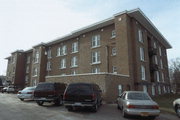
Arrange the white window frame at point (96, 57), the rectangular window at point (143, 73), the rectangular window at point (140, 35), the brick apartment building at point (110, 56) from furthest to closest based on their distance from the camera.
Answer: the white window frame at point (96, 57)
the rectangular window at point (140, 35)
the rectangular window at point (143, 73)
the brick apartment building at point (110, 56)

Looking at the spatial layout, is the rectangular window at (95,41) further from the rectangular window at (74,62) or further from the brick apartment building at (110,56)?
the rectangular window at (74,62)

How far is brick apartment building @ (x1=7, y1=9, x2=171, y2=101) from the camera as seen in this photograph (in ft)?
71.5

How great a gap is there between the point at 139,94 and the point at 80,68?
19660 millimetres

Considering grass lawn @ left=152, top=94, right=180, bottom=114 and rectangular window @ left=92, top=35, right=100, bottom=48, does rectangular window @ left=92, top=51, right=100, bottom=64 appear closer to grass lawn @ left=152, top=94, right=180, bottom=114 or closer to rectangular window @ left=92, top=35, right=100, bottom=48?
rectangular window @ left=92, top=35, right=100, bottom=48

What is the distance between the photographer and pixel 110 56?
26234 mm

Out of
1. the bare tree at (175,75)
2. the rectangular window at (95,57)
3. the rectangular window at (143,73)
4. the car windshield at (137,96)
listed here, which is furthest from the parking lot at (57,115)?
the bare tree at (175,75)

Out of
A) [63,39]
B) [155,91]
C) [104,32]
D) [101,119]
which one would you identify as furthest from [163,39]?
[101,119]

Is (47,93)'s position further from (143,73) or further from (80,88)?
(143,73)

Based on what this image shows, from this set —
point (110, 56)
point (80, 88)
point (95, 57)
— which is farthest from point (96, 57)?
point (80, 88)

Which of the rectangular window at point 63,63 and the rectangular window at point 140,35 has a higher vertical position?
the rectangular window at point 140,35

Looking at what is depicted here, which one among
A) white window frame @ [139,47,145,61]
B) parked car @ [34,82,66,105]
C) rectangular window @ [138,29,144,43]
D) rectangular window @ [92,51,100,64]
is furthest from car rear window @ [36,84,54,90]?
rectangular window @ [138,29,144,43]

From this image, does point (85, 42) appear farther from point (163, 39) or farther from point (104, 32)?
point (163, 39)

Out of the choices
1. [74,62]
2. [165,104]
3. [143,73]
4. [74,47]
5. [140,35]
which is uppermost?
[140,35]

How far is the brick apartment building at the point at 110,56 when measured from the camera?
71.5 ft
